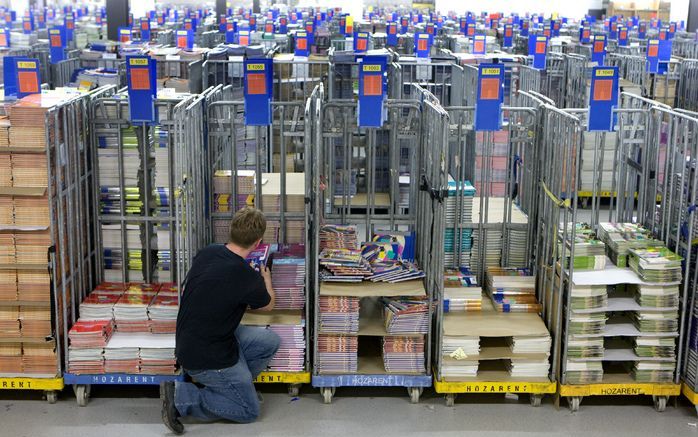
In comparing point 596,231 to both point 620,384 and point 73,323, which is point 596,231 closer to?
point 620,384

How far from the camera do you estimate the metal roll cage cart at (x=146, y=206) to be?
5.41 metres

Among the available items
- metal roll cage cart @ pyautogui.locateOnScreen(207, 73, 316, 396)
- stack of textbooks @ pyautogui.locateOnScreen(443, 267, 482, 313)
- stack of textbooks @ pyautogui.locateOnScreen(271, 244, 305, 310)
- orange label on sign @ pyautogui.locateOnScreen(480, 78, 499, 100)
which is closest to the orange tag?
metal roll cage cart @ pyautogui.locateOnScreen(207, 73, 316, 396)

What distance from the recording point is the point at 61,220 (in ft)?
17.5

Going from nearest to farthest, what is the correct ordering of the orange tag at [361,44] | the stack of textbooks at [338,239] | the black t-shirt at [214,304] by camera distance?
the black t-shirt at [214,304] < the stack of textbooks at [338,239] < the orange tag at [361,44]

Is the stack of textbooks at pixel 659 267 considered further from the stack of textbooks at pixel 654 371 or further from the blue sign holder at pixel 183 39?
the blue sign holder at pixel 183 39

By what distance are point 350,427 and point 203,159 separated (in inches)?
81.2

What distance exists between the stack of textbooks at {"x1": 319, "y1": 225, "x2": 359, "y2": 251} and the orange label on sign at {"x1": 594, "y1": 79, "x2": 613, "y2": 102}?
1.87 meters

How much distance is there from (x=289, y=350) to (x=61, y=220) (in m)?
1.64

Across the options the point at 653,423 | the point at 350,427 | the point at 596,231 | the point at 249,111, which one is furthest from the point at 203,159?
the point at 653,423

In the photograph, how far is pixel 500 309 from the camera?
5.84 metres

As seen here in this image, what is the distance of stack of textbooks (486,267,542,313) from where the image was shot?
5.84 meters

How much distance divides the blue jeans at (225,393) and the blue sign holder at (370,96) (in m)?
1.61

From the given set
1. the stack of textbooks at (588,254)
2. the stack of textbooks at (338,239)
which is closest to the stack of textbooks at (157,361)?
the stack of textbooks at (338,239)

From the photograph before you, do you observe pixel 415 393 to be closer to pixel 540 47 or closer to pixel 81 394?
pixel 81 394
